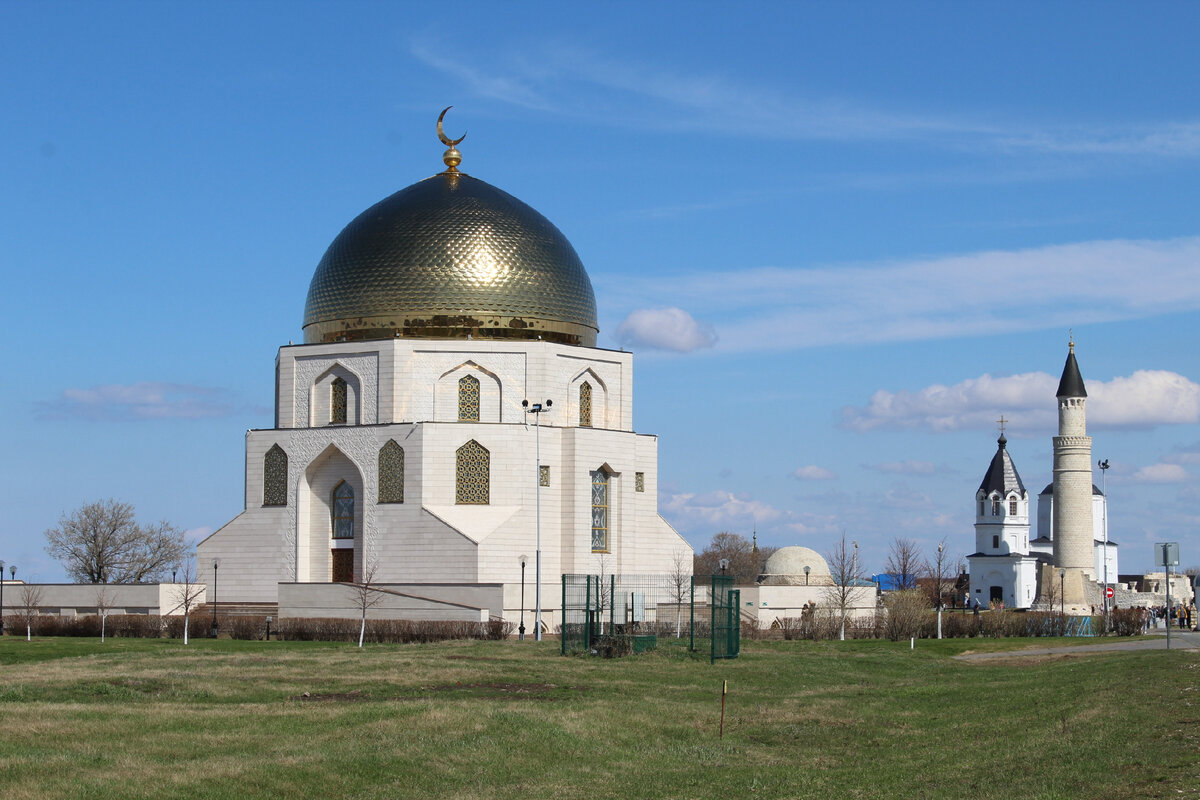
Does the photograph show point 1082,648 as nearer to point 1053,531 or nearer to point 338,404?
point 338,404

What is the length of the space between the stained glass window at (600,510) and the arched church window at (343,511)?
810cm

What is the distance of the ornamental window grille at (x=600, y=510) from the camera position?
4766cm

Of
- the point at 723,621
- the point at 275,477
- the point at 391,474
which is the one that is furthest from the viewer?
the point at 275,477

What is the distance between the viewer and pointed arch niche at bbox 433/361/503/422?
47.0 metres

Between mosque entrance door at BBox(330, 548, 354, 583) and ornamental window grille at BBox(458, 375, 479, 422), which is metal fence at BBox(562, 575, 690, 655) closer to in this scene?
ornamental window grille at BBox(458, 375, 479, 422)

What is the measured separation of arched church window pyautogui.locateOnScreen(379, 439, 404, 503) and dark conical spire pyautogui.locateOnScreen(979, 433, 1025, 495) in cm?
6013

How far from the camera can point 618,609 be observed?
36406mm

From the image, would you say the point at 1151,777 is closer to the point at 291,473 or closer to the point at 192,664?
the point at 192,664

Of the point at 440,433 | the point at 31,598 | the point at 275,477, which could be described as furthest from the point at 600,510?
the point at 31,598

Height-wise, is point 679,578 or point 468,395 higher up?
point 468,395

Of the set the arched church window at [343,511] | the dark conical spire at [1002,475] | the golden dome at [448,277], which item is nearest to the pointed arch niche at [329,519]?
the arched church window at [343,511]

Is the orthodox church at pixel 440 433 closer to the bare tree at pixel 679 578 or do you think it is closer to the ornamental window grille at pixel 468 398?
the ornamental window grille at pixel 468 398

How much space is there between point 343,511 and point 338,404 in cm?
365

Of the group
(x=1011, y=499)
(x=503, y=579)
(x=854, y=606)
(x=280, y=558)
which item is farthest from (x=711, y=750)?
(x=1011, y=499)
